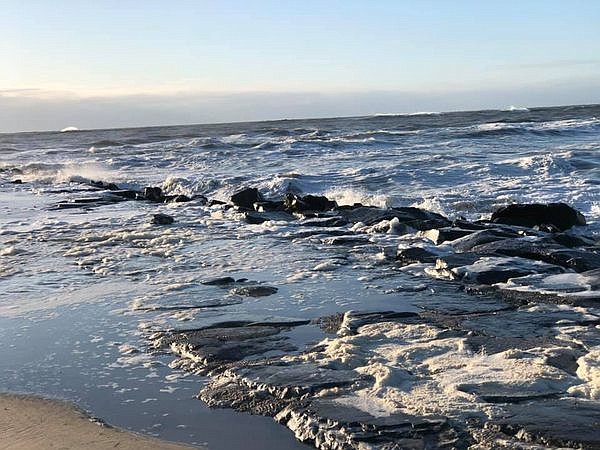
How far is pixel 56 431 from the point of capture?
3201 mm

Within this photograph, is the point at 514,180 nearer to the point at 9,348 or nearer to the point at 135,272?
the point at 135,272

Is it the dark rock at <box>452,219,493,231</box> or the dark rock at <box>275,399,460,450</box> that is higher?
the dark rock at <box>275,399,460,450</box>

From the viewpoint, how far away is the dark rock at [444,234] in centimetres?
857

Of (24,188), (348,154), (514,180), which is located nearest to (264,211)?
(514,180)

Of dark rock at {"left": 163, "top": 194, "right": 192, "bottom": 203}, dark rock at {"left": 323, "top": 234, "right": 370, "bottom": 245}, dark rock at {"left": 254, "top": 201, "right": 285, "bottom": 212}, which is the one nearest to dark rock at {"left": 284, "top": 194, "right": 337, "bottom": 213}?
dark rock at {"left": 254, "top": 201, "right": 285, "bottom": 212}

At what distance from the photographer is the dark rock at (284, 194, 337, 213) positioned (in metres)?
12.1

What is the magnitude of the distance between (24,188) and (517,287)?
1651cm

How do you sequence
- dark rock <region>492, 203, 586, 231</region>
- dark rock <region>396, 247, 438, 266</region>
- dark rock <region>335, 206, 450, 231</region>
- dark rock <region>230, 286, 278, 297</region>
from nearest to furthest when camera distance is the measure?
dark rock <region>230, 286, 278, 297</region>, dark rock <region>396, 247, 438, 266</region>, dark rock <region>335, 206, 450, 231</region>, dark rock <region>492, 203, 586, 231</region>

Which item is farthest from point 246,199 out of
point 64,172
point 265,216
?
point 64,172

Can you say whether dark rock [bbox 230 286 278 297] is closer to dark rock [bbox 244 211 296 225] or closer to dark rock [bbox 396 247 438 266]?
dark rock [bbox 396 247 438 266]

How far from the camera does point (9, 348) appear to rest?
461 centimetres

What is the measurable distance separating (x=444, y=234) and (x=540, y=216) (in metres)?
2.11

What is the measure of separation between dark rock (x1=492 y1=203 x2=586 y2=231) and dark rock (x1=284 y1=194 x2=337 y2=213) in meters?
3.35

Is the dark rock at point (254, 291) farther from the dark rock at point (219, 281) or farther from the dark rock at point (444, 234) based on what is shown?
the dark rock at point (444, 234)
